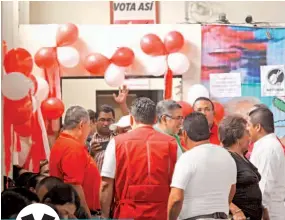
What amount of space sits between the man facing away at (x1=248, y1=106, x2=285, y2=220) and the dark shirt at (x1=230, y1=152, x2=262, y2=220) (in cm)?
3

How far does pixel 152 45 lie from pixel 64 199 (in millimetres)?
903

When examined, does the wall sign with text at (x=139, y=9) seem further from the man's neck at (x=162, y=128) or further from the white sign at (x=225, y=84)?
the man's neck at (x=162, y=128)

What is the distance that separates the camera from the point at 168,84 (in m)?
3.16

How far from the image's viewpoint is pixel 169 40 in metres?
3.17

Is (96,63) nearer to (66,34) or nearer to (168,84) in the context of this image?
(66,34)

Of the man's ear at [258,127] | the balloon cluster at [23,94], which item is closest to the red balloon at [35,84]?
the balloon cluster at [23,94]

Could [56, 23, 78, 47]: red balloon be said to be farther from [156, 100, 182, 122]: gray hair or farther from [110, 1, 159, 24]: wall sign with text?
[156, 100, 182, 122]: gray hair

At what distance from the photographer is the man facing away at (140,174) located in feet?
9.93

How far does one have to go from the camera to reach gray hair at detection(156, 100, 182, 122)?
3100 millimetres

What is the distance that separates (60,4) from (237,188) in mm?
1301

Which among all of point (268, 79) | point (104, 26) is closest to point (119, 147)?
point (104, 26)

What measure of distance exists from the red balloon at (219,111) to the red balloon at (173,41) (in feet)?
1.15

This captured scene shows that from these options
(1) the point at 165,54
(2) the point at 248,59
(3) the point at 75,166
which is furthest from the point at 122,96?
(2) the point at 248,59

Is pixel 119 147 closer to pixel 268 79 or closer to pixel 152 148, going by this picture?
pixel 152 148
